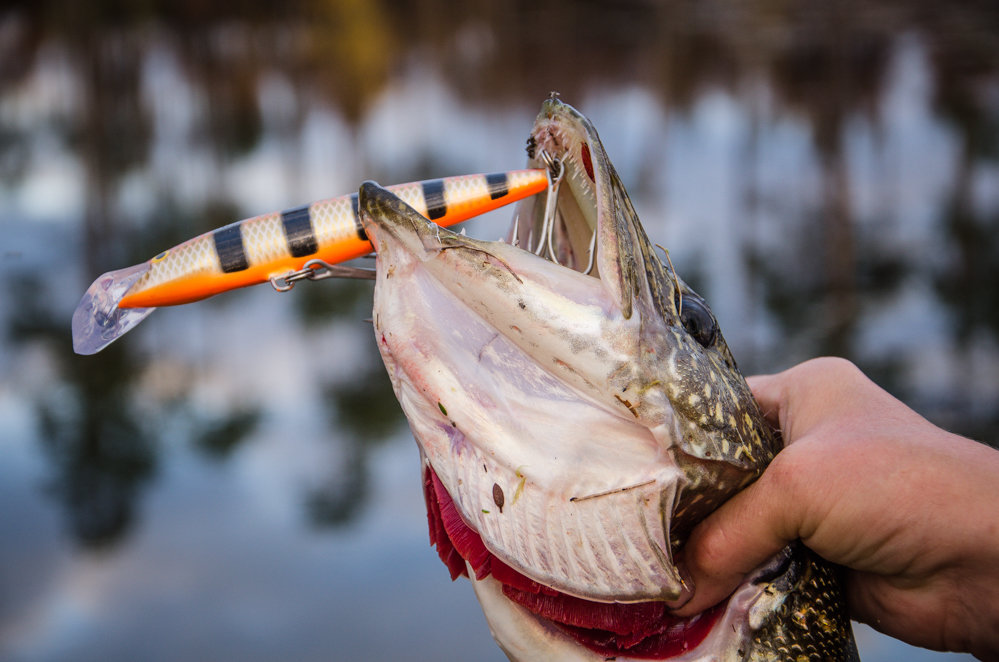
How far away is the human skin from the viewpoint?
1492 millimetres

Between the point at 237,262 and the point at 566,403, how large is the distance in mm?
743

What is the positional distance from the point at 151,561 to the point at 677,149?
906cm

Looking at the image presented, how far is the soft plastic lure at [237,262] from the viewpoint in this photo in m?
1.65

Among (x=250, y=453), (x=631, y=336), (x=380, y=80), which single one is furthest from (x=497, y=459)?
(x=380, y=80)

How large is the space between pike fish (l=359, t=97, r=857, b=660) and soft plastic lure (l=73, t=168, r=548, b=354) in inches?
6.9

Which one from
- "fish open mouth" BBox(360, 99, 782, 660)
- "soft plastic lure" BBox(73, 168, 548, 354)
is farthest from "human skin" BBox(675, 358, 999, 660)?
"soft plastic lure" BBox(73, 168, 548, 354)

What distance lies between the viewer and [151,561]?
4.62 metres

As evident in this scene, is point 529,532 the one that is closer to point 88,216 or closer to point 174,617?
point 174,617

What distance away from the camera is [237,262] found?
5.42 ft

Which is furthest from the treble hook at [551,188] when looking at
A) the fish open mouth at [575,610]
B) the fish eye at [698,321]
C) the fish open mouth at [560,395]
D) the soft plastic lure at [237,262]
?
the fish open mouth at [575,610]

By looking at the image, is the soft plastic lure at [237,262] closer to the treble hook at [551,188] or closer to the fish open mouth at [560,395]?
the treble hook at [551,188]

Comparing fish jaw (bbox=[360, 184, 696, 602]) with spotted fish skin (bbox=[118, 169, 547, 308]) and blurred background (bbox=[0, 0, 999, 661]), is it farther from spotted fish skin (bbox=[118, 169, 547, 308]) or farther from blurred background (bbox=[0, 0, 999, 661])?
blurred background (bbox=[0, 0, 999, 661])

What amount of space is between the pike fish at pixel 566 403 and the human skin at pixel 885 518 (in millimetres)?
93

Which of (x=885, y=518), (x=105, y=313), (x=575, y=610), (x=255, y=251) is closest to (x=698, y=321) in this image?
(x=885, y=518)
